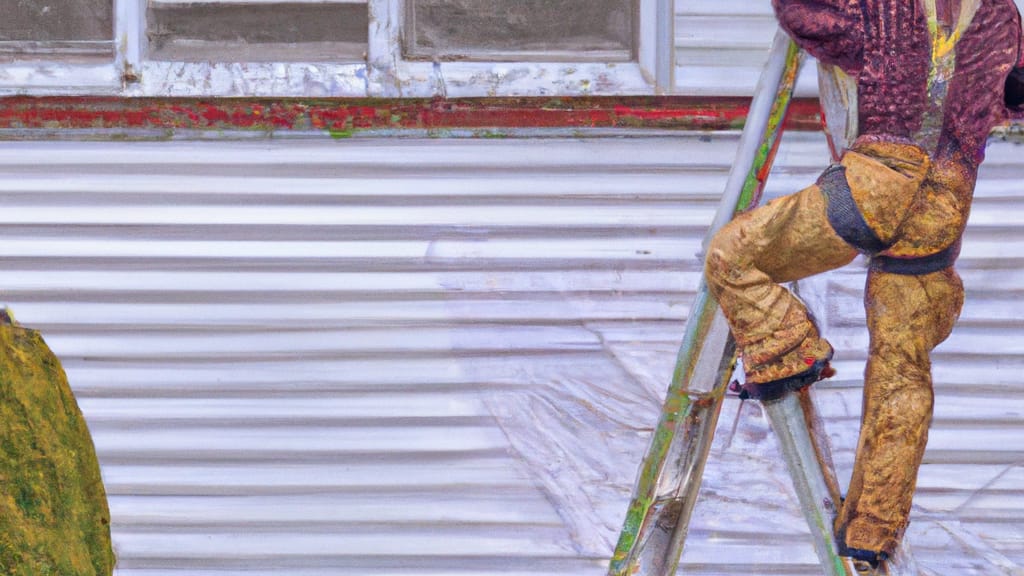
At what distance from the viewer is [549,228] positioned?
2.95 meters

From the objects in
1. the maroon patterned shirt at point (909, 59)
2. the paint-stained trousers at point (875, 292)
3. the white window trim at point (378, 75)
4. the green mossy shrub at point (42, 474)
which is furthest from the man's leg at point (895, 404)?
the green mossy shrub at point (42, 474)

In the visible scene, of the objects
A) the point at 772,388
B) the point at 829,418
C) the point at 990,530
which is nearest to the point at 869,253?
the point at 772,388

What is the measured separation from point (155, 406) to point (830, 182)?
197 cm

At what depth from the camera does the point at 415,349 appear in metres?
2.96

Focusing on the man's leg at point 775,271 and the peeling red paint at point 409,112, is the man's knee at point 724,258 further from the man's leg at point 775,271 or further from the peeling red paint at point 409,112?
the peeling red paint at point 409,112

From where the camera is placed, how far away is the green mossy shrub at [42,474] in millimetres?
1734

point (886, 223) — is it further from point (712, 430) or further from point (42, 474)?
point (42, 474)

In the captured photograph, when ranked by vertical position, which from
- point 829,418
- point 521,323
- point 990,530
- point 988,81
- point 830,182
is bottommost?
point 990,530

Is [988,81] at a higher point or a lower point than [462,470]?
higher

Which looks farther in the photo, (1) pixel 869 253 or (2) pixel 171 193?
(2) pixel 171 193

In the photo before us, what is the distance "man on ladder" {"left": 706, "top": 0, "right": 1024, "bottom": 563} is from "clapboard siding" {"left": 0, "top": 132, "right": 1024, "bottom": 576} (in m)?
0.85

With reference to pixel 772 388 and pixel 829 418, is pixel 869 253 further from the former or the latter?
pixel 829 418

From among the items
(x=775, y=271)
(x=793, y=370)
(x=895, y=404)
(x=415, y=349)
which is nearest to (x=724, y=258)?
(x=775, y=271)

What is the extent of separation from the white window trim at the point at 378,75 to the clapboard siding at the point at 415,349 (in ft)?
0.53
